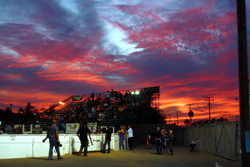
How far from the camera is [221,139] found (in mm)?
23406

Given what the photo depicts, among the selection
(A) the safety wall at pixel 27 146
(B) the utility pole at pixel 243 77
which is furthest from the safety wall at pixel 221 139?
(A) the safety wall at pixel 27 146

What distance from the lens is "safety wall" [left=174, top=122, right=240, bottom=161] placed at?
1970 cm

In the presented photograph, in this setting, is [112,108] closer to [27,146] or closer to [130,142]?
[130,142]

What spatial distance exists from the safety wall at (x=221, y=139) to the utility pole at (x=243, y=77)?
8565 millimetres

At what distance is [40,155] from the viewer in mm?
18203

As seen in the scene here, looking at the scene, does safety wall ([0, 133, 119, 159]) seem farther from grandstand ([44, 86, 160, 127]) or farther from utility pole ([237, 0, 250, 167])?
grandstand ([44, 86, 160, 127])

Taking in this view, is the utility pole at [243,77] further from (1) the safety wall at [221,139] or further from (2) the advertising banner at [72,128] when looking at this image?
(2) the advertising banner at [72,128]

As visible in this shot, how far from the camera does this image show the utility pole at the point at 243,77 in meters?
11.1

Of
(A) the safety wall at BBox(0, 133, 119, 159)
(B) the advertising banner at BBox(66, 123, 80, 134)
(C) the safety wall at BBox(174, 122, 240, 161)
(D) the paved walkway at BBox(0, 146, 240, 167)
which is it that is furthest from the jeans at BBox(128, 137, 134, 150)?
(A) the safety wall at BBox(0, 133, 119, 159)

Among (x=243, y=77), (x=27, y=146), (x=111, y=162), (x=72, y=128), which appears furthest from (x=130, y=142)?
(x=243, y=77)

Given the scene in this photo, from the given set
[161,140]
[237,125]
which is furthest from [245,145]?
[161,140]

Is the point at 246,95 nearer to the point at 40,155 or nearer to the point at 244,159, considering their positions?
the point at 244,159

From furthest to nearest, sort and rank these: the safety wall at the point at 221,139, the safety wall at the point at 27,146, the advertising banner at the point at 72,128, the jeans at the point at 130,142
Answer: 1. the jeans at the point at 130,142
2. the advertising banner at the point at 72,128
3. the safety wall at the point at 221,139
4. the safety wall at the point at 27,146

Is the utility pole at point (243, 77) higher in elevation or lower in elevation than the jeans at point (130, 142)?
higher
